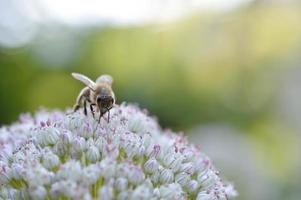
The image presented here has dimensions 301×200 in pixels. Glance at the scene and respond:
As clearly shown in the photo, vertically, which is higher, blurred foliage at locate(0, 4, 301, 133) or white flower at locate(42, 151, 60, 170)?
blurred foliage at locate(0, 4, 301, 133)

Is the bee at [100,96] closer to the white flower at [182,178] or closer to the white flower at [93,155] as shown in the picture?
the white flower at [93,155]

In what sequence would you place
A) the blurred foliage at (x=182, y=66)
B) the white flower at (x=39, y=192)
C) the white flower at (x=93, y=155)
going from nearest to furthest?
the white flower at (x=39, y=192) → the white flower at (x=93, y=155) → the blurred foliage at (x=182, y=66)

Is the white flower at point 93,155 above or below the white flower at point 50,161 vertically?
above

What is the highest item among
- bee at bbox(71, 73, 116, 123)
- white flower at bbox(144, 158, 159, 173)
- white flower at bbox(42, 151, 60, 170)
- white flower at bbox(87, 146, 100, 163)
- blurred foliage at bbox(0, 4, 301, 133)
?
blurred foliage at bbox(0, 4, 301, 133)

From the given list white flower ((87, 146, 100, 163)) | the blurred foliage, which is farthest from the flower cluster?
the blurred foliage

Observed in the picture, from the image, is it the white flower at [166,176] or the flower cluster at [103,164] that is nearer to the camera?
the flower cluster at [103,164]

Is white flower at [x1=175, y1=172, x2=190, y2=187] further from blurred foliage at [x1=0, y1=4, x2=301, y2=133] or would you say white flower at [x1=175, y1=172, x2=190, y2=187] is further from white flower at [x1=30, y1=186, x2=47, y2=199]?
blurred foliage at [x1=0, y1=4, x2=301, y2=133]

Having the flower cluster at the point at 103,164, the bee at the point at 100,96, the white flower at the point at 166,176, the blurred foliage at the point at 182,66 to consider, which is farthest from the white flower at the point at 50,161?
the blurred foliage at the point at 182,66

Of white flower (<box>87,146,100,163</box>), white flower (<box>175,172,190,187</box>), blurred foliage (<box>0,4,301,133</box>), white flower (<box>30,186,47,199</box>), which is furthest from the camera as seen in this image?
blurred foliage (<box>0,4,301,133</box>)

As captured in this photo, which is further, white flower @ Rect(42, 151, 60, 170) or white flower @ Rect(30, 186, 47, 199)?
white flower @ Rect(42, 151, 60, 170)
